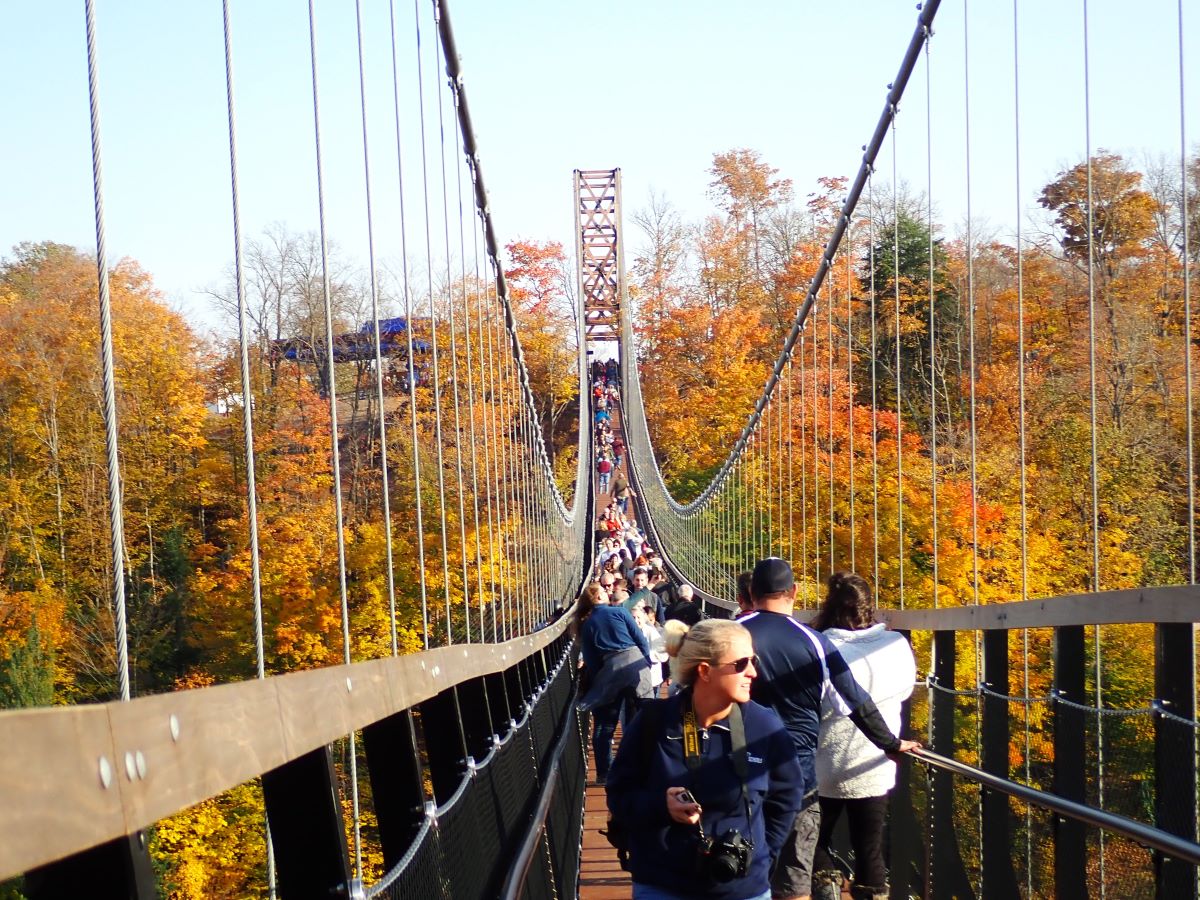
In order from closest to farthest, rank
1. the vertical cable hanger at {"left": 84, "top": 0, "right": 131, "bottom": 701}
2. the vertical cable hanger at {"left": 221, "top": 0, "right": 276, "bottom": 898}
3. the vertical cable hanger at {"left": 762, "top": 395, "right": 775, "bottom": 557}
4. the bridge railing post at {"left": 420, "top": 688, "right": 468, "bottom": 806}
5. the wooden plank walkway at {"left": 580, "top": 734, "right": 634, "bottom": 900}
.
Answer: the vertical cable hanger at {"left": 84, "top": 0, "right": 131, "bottom": 701} < the vertical cable hanger at {"left": 221, "top": 0, "right": 276, "bottom": 898} < the bridge railing post at {"left": 420, "top": 688, "right": 468, "bottom": 806} < the wooden plank walkway at {"left": 580, "top": 734, "right": 634, "bottom": 900} < the vertical cable hanger at {"left": 762, "top": 395, "right": 775, "bottom": 557}

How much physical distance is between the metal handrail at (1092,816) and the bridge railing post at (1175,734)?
0.15 meters

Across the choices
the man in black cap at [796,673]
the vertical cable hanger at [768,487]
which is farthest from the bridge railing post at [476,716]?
the vertical cable hanger at [768,487]

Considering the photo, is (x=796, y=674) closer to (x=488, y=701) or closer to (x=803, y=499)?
(x=488, y=701)

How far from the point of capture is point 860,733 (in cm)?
450

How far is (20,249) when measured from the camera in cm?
276

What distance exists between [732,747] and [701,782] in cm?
9

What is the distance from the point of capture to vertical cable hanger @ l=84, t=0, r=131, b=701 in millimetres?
1438

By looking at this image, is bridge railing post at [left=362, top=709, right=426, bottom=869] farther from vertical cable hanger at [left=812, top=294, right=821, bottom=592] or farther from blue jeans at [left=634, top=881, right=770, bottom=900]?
vertical cable hanger at [left=812, top=294, right=821, bottom=592]

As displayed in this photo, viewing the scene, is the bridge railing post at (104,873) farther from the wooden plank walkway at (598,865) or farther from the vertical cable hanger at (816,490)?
the vertical cable hanger at (816,490)

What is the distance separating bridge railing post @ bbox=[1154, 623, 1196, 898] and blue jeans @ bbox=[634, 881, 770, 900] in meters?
1.00

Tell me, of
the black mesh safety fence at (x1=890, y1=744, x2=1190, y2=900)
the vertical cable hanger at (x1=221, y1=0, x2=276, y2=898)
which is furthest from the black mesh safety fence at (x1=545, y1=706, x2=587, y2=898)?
the vertical cable hanger at (x1=221, y1=0, x2=276, y2=898)

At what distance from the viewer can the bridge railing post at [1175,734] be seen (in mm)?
3299

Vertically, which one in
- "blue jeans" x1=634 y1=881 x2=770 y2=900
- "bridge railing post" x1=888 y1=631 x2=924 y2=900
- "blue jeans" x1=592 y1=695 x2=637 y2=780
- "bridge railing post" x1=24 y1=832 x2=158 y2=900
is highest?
"bridge railing post" x1=24 y1=832 x2=158 y2=900

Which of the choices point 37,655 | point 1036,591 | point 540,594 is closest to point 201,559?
point 37,655
